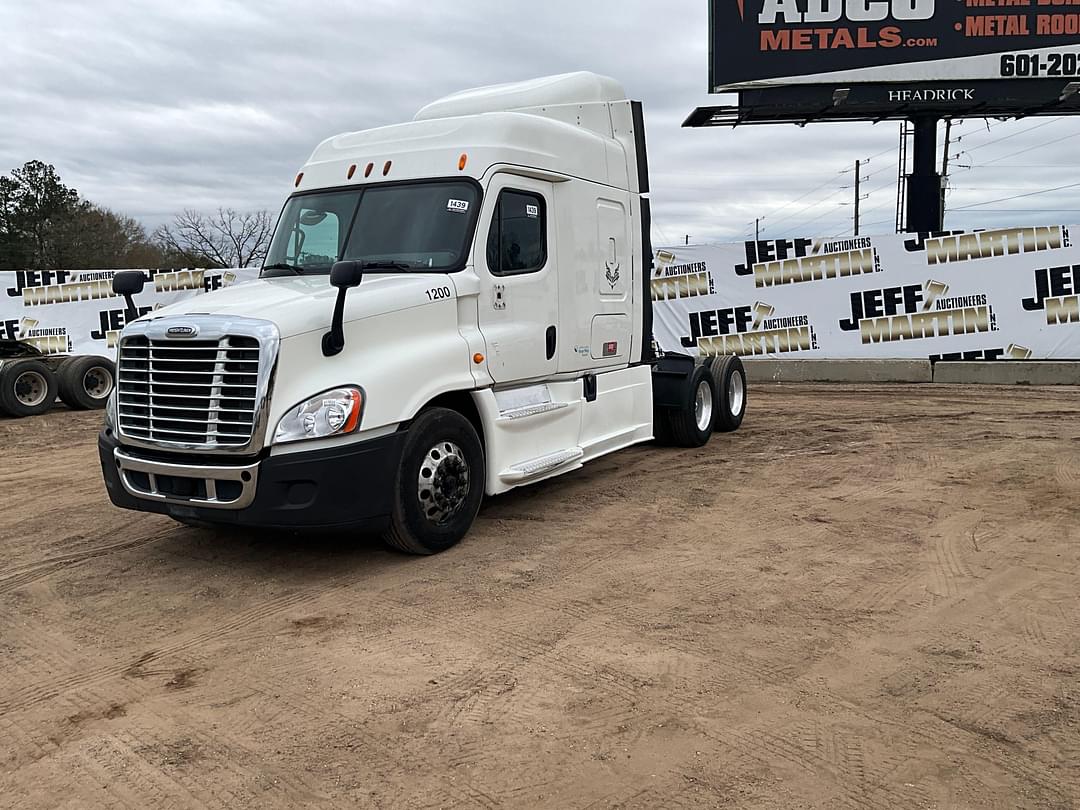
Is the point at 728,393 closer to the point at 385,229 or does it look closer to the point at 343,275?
the point at 385,229

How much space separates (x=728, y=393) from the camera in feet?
37.2

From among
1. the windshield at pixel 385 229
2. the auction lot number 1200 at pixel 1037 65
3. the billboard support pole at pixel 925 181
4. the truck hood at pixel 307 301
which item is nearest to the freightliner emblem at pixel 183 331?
the truck hood at pixel 307 301

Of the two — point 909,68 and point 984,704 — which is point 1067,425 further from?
point 909,68

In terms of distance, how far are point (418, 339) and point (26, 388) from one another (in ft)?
38.3

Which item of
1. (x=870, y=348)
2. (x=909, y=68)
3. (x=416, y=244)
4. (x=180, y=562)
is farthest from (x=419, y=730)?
(x=909, y=68)

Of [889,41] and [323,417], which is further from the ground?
[889,41]

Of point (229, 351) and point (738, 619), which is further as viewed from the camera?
point (229, 351)

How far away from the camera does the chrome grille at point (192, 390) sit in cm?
548

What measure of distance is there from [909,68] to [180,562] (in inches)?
725

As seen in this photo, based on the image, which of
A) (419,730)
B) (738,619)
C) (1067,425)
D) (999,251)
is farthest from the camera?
(999,251)

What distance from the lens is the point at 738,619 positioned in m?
Answer: 4.98

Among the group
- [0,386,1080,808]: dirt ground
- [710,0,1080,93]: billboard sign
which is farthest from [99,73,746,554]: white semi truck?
[710,0,1080,93]: billboard sign

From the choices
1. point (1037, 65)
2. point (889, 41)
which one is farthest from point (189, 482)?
point (1037, 65)

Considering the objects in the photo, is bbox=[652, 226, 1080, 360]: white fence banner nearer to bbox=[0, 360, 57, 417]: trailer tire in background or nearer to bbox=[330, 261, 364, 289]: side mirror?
bbox=[0, 360, 57, 417]: trailer tire in background
